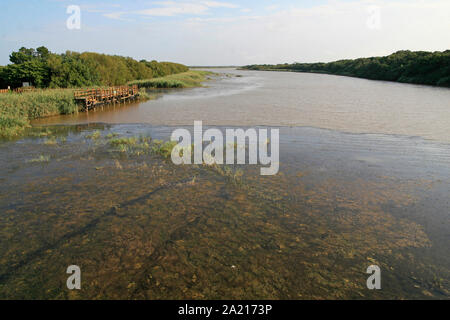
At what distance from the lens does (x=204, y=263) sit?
4.93 meters

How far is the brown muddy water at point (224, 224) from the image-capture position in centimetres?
446

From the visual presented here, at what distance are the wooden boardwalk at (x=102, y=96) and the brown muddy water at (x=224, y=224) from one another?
11.9 meters

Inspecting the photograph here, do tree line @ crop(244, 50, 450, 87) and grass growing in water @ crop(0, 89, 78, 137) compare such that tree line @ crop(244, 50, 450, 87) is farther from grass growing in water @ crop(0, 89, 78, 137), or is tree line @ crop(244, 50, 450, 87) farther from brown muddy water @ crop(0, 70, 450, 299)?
grass growing in water @ crop(0, 89, 78, 137)

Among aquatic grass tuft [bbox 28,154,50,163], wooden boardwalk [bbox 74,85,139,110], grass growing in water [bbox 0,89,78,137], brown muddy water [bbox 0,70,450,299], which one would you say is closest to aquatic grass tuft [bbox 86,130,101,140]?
brown muddy water [bbox 0,70,450,299]

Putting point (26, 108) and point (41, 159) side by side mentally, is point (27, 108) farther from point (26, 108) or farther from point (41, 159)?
point (41, 159)

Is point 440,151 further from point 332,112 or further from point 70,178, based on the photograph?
point 70,178

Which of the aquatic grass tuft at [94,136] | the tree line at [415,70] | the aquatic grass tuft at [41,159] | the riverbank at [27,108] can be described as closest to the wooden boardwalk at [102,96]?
the riverbank at [27,108]

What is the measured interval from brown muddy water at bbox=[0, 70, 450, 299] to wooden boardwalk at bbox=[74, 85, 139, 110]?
1193 centimetres

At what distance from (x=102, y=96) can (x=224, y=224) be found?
76.4ft

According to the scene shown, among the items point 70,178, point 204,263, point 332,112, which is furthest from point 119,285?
point 332,112

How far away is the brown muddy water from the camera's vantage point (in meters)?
4.46

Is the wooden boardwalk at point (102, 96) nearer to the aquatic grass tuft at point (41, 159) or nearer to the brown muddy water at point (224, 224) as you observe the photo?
the brown muddy water at point (224, 224)

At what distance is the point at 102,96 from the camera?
25359 millimetres
